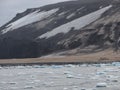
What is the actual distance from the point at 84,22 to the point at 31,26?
18921 mm

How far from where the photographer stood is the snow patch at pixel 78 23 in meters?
111

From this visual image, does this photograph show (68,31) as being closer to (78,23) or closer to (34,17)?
(78,23)

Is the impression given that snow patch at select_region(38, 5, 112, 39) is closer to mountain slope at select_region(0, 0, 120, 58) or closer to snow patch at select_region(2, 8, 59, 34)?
mountain slope at select_region(0, 0, 120, 58)

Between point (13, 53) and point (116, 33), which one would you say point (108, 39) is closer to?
point (116, 33)

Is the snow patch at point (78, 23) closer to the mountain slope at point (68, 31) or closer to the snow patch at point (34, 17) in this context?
the mountain slope at point (68, 31)

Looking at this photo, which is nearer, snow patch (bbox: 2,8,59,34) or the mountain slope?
the mountain slope

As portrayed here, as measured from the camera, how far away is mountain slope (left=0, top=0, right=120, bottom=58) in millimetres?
100188

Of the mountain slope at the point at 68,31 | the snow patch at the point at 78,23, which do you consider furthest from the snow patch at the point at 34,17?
the snow patch at the point at 78,23

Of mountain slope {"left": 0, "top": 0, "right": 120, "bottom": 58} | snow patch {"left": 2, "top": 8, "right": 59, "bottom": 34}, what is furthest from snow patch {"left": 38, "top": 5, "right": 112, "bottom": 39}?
snow patch {"left": 2, "top": 8, "right": 59, "bottom": 34}

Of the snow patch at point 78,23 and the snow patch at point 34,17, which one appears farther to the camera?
the snow patch at point 34,17

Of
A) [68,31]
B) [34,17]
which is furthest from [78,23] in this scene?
[34,17]

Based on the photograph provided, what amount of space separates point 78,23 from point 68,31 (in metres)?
3.97

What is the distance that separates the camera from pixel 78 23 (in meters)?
112

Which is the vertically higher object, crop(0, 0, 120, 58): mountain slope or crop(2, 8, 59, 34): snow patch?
crop(2, 8, 59, 34): snow patch
